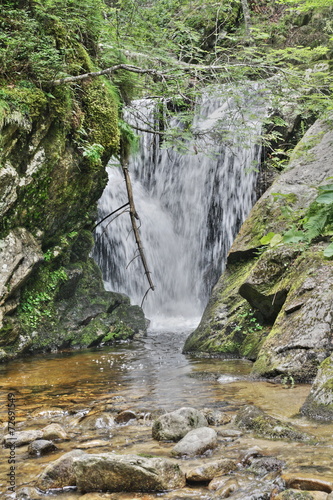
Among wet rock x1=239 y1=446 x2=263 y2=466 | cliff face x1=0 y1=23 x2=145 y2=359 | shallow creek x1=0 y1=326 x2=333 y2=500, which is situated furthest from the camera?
cliff face x1=0 y1=23 x2=145 y2=359

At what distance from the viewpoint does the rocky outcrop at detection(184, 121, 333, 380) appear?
469 centimetres

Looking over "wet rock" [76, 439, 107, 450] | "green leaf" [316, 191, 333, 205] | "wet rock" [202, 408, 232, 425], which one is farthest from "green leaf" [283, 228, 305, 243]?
"wet rock" [76, 439, 107, 450]

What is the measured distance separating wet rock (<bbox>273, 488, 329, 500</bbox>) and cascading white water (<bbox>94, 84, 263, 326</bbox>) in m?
9.55

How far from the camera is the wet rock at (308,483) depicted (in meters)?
2.07

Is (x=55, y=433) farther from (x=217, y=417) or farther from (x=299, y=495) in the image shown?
(x=299, y=495)

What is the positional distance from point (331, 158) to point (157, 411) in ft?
17.7

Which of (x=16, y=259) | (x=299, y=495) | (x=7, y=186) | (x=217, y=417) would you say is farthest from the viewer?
(x=16, y=259)

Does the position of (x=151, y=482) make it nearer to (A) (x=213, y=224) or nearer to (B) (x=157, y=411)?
(B) (x=157, y=411)

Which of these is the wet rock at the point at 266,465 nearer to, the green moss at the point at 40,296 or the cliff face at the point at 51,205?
the cliff face at the point at 51,205

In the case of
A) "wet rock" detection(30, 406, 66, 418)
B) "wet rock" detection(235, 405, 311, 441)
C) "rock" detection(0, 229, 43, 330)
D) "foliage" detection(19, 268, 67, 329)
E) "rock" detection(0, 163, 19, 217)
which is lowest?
"wet rock" detection(30, 406, 66, 418)

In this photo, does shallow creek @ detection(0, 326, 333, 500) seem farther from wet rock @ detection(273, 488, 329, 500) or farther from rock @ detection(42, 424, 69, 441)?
wet rock @ detection(273, 488, 329, 500)

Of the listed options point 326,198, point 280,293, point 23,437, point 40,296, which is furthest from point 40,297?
point 326,198

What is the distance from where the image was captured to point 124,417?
3.71 metres

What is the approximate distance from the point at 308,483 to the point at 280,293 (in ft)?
12.7
